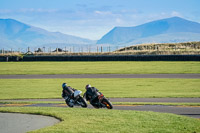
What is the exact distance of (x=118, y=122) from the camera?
1192 cm

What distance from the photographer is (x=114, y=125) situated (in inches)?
451

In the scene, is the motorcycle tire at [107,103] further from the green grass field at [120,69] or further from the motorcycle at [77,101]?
the green grass field at [120,69]

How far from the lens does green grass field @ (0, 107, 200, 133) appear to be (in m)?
10.9

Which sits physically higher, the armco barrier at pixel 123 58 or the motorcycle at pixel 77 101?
the armco barrier at pixel 123 58

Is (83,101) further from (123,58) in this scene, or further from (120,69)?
(123,58)

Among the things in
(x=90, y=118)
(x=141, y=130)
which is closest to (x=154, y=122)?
(x=141, y=130)

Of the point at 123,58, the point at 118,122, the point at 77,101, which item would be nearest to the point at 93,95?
the point at 77,101

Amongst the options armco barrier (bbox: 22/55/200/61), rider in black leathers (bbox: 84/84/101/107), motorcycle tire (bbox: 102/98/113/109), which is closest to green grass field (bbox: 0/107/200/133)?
motorcycle tire (bbox: 102/98/113/109)

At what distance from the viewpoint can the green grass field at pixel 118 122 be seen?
10859 mm

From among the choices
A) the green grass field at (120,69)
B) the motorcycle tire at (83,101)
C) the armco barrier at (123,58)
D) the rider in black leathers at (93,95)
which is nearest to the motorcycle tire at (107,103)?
the rider in black leathers at (93,95)

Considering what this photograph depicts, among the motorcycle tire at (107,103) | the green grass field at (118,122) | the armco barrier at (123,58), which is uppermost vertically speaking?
the armco barrier at (123,58)

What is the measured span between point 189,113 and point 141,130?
4.71m

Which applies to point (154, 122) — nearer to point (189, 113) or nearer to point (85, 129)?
point (85, 129)

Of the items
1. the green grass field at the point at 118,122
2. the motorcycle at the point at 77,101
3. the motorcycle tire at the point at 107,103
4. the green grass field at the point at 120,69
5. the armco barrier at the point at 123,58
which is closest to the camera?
the green grass field at the point at 118,122
